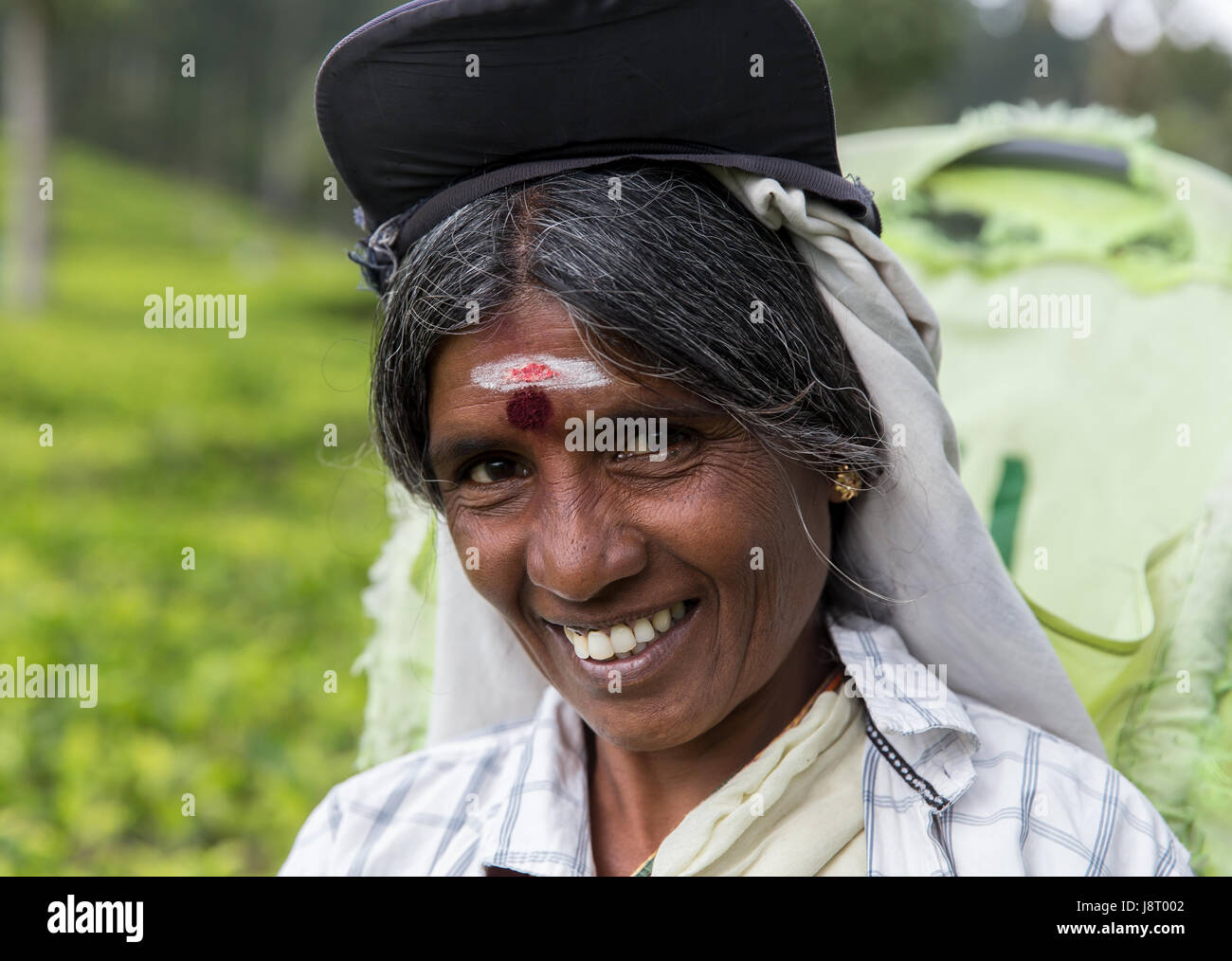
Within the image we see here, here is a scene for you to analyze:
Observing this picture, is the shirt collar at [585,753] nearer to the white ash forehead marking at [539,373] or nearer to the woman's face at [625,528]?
the woman's face at [625,528]

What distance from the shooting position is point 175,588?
625 cm

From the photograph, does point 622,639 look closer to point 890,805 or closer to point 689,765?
Result: point 689,765

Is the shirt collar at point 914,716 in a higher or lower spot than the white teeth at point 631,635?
lower

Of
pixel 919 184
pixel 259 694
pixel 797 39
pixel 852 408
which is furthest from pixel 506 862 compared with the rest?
pixel 259 694

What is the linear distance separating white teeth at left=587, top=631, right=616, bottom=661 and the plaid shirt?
1.31 feet

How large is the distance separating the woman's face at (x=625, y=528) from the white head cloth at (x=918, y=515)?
17 cm

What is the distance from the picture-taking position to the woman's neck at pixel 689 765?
75.3 inches

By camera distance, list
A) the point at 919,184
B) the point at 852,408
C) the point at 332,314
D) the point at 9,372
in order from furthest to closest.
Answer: the point at 332,314 → the point at 9,372 → the point at 919,184 → the point at 852,408

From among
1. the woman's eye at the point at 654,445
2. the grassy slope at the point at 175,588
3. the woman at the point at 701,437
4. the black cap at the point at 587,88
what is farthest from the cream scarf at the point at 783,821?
the grassy slope at the point at 175,588

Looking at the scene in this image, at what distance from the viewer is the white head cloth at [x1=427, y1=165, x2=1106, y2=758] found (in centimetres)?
179

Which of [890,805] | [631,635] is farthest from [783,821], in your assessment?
[631,635]
